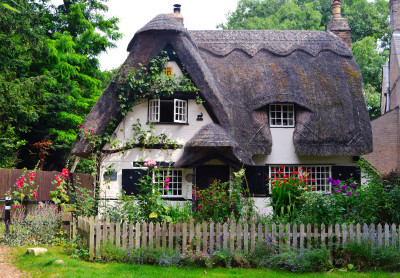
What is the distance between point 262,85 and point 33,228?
31.7ft

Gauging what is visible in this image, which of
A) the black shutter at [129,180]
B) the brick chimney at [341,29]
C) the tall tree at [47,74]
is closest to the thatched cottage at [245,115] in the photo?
the black shutter at [129,180]

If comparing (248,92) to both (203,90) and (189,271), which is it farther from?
(189,271)

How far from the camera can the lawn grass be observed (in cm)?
757

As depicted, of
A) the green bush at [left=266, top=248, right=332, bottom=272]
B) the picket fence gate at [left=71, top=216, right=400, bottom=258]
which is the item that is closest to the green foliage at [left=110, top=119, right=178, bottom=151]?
Answer: the picket fence gate at [left=71, top=216, right=400, bottom=258]

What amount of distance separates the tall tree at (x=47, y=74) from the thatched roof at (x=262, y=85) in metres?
6.29

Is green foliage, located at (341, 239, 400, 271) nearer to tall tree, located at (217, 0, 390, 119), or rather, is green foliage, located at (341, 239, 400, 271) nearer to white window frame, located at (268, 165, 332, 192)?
white window frame, located at (268, 165, 332, 192)

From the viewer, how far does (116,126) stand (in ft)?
47.1

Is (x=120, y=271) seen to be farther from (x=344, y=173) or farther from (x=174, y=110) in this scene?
(x=344, y=173)

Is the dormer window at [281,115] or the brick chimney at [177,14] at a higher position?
the brick chimney at [177,14]

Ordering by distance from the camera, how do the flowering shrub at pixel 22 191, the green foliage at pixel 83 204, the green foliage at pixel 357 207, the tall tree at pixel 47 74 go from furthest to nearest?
the tall tree at pixel 47 74 → the flowering shrub at pixel 22 191 → the green foliage at pixel 83 204 → the green foliage at pixel 357 207

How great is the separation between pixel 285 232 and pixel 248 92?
805 centimetres

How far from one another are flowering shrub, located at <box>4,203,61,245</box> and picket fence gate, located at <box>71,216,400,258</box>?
2.05 metres

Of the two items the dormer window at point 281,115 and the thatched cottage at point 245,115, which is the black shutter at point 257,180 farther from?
the dormer window at point 281,115

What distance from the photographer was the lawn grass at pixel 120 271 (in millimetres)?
7570
